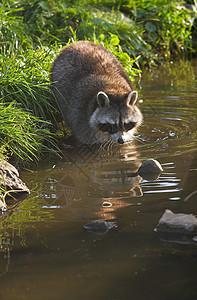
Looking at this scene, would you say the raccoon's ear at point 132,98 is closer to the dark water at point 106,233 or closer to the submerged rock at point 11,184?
the dark water at point 106,233

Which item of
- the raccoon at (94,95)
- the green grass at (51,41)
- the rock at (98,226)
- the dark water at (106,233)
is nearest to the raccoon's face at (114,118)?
the raccoon at (94,95)

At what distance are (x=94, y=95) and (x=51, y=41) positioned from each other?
8.92 feet

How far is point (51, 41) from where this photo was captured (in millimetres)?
8898

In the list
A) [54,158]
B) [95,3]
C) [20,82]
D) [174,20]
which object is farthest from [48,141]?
[174,20]

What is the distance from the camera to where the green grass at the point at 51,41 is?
5715 millimetres

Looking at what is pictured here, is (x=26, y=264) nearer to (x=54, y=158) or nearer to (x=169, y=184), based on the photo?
(x=169, y=184)

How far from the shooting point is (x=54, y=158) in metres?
5.87

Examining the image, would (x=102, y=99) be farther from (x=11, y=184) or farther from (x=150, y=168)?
(x=11, y=184)

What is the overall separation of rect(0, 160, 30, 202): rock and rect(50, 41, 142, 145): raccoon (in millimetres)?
1521

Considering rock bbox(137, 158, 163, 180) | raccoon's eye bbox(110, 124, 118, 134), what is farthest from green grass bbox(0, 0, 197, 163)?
rock bbox(137, 158, 163, 180)

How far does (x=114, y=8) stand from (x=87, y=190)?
631 cm

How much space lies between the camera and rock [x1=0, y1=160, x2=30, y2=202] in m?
4.77

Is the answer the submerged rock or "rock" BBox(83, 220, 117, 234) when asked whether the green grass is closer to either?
the submerged rock

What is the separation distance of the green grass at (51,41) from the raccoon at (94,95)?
207 millimetres
